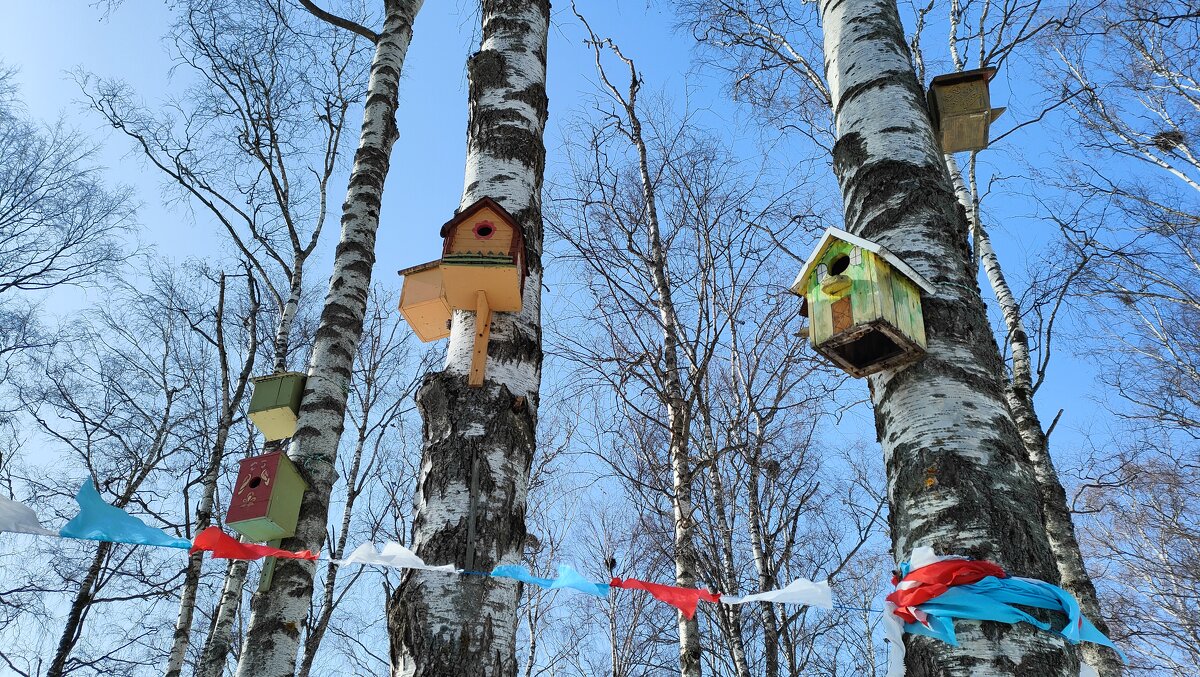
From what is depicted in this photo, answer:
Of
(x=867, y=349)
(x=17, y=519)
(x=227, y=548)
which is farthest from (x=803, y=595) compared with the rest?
(x=17, y=519)

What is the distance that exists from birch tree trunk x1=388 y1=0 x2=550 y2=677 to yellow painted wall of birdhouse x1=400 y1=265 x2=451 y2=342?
474 mm

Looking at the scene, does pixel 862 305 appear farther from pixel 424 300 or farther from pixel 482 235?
pixel 424 300

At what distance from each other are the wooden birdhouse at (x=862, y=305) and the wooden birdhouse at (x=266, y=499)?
315cm

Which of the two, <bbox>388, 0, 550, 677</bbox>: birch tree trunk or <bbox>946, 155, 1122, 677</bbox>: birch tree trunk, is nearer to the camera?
A: <bbox>388, 0, 550, 677</bbox>: birch tree trunk

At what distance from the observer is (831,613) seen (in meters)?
10.7

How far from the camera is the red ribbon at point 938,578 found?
2111 millimetres

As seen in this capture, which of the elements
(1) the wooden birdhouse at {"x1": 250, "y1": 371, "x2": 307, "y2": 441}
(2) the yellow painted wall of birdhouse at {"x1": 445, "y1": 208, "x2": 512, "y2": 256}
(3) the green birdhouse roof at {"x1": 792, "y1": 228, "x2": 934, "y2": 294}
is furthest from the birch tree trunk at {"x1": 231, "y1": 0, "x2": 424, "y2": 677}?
(3) the green birdhouse roof at {"x1": 792, "y1": 228, "x2": 934, "y2": 294}

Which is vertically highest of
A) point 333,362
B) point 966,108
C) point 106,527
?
point 966,108

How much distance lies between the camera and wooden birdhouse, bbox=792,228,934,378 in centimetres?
264

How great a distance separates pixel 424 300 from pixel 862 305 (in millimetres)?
2006

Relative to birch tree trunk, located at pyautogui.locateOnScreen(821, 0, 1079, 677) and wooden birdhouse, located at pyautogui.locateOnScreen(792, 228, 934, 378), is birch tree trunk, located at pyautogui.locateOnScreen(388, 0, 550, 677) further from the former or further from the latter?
birch tree trunk, located at pyautogui.locateOnScreen(821, 0, 1079, 677)

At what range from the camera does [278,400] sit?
17.8ft

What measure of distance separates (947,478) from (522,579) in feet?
4.37

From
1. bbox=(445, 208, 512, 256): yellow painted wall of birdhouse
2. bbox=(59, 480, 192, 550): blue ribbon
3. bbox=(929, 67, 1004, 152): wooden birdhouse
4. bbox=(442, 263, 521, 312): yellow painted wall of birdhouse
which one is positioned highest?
bbox=(929, 67, 1004, 152): wooden birdhouse
